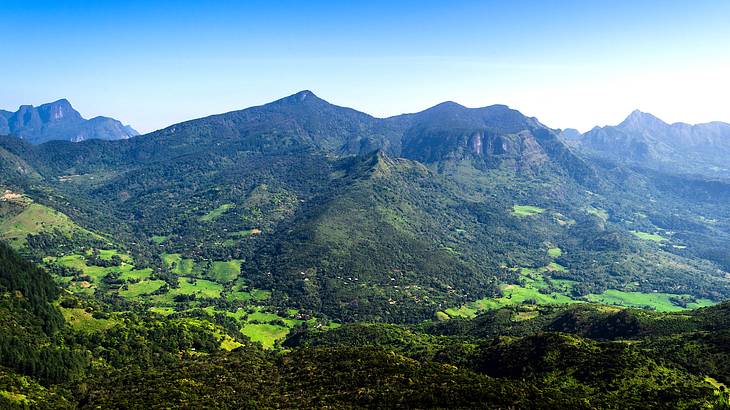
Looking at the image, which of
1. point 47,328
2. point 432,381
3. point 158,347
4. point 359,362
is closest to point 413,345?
point 359,362

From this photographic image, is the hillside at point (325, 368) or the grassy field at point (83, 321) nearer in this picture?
the hillside at point (325, 368)

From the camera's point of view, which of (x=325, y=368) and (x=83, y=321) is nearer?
(x=325, y=368)

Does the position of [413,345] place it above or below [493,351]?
below

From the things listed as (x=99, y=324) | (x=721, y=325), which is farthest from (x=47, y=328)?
(x=721, y=325)

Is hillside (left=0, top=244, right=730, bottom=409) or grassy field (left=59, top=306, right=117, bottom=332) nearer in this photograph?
hillside (left=0, top=244, right=730, bottom=409)

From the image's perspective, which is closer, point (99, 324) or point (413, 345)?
point (99, 324)

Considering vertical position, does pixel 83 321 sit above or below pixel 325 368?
above

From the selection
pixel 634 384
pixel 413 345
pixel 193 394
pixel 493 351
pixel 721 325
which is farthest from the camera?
pixel 413 345

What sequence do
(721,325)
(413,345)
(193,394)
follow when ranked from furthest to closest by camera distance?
(413,345)
(721,325)
(193,394)

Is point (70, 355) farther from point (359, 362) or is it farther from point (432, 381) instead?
point (432, 381)

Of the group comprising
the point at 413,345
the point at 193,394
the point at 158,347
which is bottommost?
the point at 413,345
